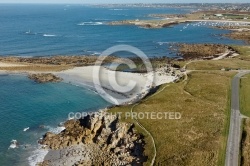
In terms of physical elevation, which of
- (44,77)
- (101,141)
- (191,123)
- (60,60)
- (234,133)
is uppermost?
(60,60)

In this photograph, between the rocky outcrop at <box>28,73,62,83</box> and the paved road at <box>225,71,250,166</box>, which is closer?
the paved road at <box>225,71,250,166</box>

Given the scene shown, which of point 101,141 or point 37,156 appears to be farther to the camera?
point 101,141

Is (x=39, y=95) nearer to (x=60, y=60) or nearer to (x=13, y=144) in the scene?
(x=13, y=144)

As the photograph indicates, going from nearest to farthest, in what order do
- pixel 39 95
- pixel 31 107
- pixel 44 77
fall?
pixel 31 107
pixel 39 95
pixel 44 77

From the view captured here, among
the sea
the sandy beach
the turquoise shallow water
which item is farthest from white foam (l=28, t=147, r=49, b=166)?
the sandy beach

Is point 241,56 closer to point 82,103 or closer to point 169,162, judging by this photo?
point 82,103

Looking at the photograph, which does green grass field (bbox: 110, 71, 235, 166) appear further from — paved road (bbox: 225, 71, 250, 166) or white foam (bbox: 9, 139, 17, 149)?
white foam (bbox: 9, 139, 17, 149)

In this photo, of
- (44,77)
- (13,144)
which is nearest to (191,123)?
(13,144)

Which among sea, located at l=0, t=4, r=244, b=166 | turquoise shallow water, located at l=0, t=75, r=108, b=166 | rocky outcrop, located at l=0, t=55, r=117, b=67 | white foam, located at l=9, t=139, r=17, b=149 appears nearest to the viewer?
white foam, located at l=9, t=139, r=17, b=149
